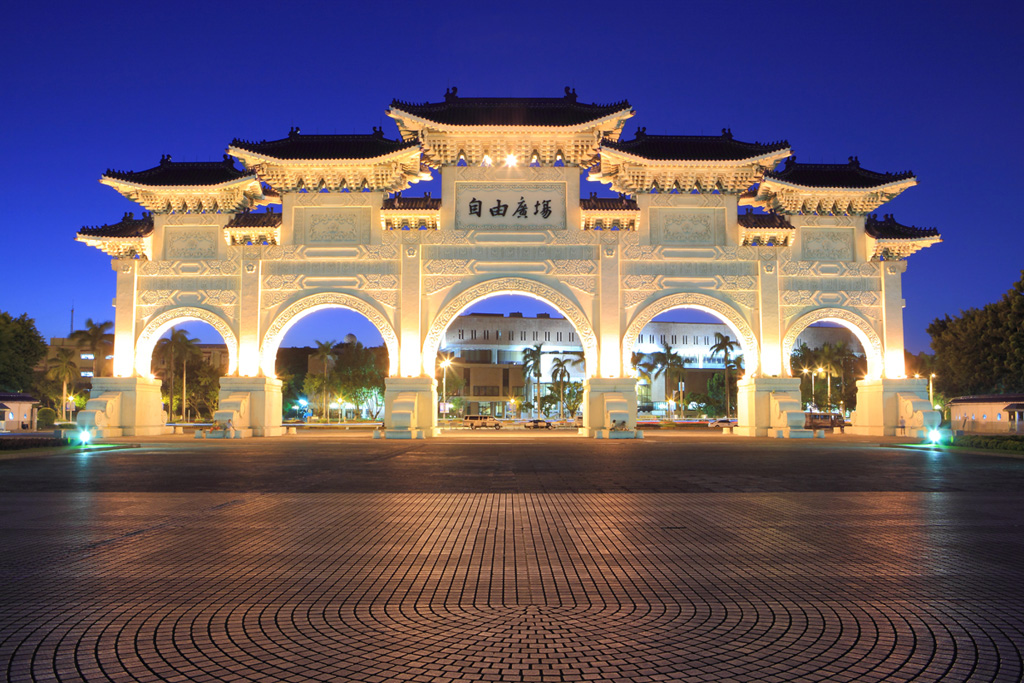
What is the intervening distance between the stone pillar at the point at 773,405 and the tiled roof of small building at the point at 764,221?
19.3 ft

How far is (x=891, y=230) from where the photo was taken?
30.5m

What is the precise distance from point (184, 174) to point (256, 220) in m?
3.83

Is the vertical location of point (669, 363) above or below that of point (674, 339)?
below

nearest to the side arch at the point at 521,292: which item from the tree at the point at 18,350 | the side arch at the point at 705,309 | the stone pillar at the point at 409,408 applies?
the stone pillar at the point at 409,408

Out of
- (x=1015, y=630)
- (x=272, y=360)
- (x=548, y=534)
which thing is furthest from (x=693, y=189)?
(x=1015, y=630)

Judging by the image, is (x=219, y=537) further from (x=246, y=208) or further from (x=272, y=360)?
(x=246, y=208)

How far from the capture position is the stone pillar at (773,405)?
28.7m

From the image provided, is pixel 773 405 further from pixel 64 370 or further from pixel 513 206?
pixel 64 370

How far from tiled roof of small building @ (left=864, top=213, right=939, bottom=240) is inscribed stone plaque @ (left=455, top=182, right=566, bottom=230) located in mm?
12406

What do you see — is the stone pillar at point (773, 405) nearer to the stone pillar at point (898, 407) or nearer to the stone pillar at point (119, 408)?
the stone pillar at point (898, 407)

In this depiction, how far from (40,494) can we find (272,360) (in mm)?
20351

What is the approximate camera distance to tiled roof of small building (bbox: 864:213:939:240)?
98.1 feet

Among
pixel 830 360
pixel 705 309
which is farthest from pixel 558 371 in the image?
pixel 705 309

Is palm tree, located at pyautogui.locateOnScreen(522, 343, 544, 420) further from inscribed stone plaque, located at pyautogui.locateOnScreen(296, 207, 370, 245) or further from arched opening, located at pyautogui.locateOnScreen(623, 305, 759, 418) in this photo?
inscribed stone plaque, located at pyautogui.locateOnScreen(296, 207, 370, 245)
